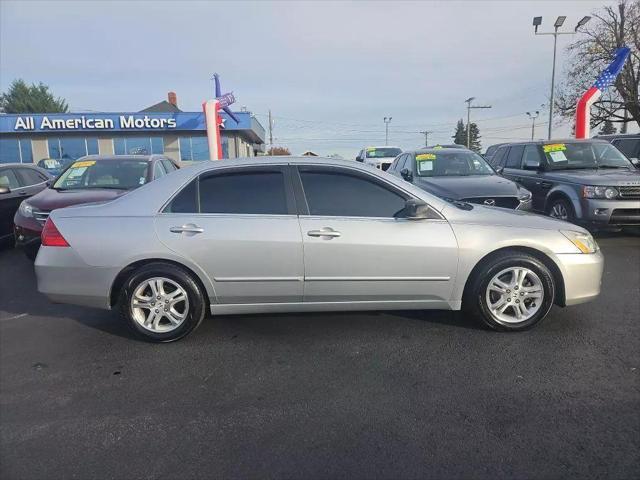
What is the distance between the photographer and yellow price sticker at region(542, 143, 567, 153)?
28.0ft

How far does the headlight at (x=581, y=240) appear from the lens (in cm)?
395

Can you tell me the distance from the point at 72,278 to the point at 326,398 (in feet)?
7.70

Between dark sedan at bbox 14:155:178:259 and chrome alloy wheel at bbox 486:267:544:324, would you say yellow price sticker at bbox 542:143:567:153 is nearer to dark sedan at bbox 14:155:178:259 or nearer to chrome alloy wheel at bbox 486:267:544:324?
chrome alloy wheel at bbox 486:267:544:324

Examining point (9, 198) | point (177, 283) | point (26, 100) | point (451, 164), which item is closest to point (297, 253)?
point (177, 283)

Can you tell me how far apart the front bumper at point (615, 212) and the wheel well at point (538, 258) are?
3705 millimetres

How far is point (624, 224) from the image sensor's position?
6.89m

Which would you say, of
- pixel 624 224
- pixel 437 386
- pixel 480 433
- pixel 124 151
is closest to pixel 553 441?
pixel 480 433

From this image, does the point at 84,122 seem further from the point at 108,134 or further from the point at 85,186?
the point at 85,186

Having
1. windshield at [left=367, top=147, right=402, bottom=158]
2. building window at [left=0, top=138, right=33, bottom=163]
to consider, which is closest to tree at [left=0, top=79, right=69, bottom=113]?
building window at [left=0, top=138, right=33, bottom=163]

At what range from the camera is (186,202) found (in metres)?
3.85

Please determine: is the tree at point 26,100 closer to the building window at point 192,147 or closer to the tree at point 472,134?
the building window at point 192,147

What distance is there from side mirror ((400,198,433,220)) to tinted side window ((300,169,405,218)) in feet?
0.25

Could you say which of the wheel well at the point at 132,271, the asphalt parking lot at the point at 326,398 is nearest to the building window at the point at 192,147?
the asphalt parking lot at the point at 326,398

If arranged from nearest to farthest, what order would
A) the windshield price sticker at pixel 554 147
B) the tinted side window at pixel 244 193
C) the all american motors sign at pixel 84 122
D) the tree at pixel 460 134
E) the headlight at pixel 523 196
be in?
the tinted side window at pixel 244 193 → the headlight at pixel 523 196 → the windshield price sticker at pixel 554 147 → the all american motors sign at pixel 84 122 → the tree at pixel 460 134
